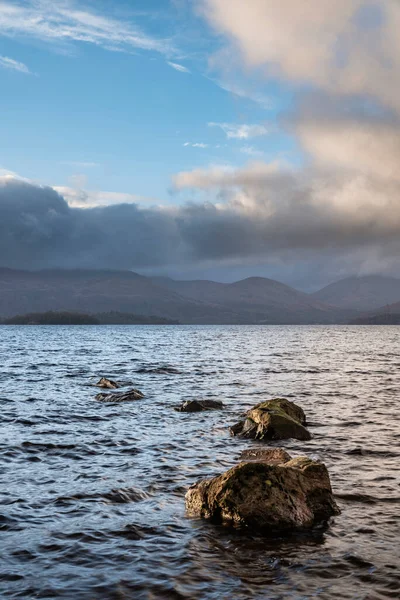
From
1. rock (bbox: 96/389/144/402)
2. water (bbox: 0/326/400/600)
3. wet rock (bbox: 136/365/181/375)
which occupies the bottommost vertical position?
wet rock (bbox: 136/365/181/375)

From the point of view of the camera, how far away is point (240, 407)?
30.6m

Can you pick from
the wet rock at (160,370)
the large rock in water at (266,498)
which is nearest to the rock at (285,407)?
the large rock in water at (266,498)

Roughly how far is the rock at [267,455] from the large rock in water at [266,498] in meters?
2.45

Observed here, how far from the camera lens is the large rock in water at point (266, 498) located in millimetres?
12539

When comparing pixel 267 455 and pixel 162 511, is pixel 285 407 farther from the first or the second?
pixel 162 511

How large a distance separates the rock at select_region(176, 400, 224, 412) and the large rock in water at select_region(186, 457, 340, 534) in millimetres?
15109

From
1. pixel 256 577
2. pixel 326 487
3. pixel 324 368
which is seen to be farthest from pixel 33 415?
pixel 324 368

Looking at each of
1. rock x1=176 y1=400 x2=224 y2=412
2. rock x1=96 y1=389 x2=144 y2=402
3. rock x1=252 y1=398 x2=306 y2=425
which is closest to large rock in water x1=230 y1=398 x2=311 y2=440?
rock x1=252 y1=398 x2=306 y2=425

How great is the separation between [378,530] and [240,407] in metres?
18.4

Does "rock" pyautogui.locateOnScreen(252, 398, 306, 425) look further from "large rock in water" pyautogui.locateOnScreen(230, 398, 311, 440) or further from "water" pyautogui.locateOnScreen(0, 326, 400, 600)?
"water" pyautogui.locateOnScreen(0, 326, 400, 600)

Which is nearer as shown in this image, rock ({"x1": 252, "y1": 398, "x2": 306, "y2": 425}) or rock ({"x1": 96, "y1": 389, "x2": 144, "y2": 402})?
rock ({"x1": 252, "y1": 398, "x2": 306, "y2": 425})

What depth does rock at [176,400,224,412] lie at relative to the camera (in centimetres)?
2902

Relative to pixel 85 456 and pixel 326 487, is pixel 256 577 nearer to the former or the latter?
pixel 326 487

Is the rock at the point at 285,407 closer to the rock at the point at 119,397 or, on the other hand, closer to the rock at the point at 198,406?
the rock at the point at 198,406
